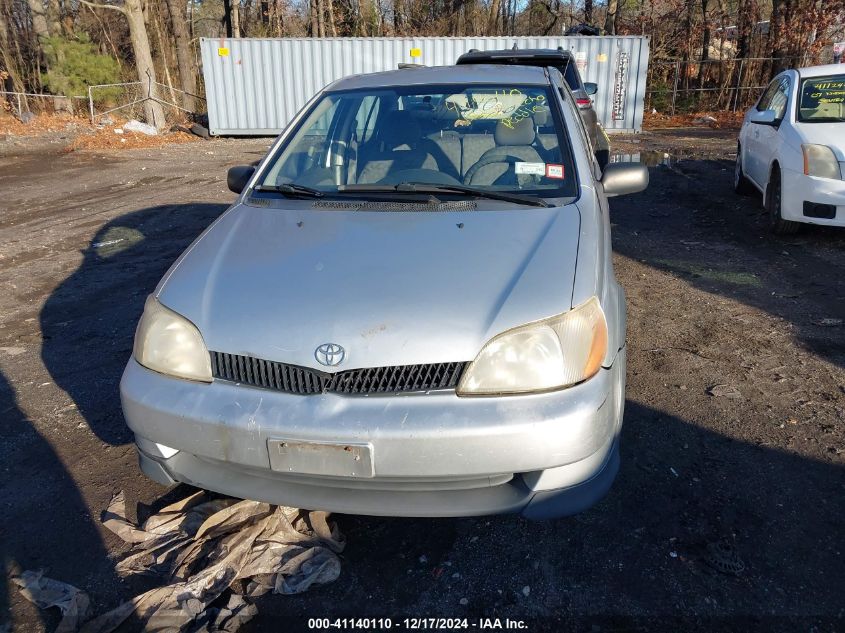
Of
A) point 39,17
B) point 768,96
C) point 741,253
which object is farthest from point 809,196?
point 39,17

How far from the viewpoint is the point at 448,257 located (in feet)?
8.60

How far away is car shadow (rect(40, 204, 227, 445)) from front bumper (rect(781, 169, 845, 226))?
5.90m

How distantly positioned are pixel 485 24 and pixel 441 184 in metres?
31.8

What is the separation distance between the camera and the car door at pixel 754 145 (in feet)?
25.0

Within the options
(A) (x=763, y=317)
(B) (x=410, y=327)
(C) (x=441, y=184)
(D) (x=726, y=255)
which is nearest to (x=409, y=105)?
(C) (x=441, y=184)

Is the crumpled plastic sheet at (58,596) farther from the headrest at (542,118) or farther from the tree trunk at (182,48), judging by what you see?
the tree trunk at (182,48)

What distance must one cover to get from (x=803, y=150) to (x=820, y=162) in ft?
0.63

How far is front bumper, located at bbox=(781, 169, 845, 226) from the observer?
6039 millimetres

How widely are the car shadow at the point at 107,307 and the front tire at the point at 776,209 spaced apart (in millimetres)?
5987

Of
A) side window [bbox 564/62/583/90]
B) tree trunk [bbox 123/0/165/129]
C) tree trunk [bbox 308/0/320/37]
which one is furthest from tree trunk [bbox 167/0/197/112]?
side window [bbox 564/62/583/90]

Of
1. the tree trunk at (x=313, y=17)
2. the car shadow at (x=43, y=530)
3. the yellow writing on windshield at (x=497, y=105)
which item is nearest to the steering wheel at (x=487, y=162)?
the yellow writing on windshield at (x=497, y=105)

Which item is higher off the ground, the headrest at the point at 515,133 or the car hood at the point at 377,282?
the headrest at the point at 515,133

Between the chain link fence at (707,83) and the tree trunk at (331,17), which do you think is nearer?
the chain link fence at (707,83)

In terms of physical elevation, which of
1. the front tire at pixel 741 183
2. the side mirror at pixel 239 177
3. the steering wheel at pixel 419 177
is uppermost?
the steering wheel at pixel 419 177
